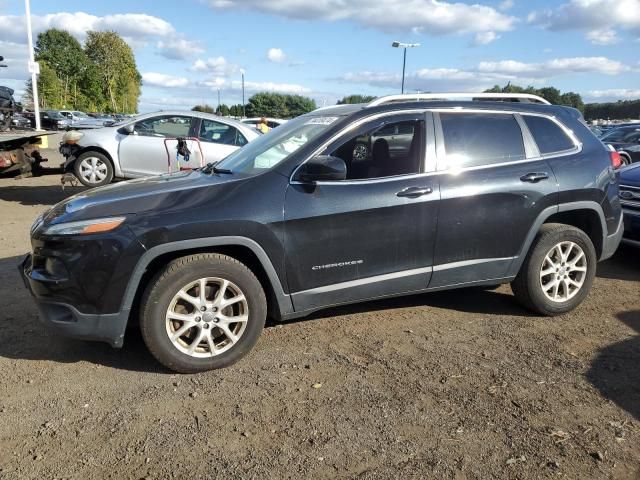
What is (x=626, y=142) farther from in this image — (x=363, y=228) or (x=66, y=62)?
(x=66, y=62)

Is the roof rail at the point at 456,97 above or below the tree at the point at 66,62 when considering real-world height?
below

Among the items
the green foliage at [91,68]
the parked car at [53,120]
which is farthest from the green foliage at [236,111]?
the parked car at [53,120]

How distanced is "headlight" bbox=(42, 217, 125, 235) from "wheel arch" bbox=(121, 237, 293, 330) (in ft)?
0.92

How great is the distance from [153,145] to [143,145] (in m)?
0.20

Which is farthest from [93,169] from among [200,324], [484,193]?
[484,193]

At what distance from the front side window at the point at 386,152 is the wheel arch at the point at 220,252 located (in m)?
0.94

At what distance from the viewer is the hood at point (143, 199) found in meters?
3.53

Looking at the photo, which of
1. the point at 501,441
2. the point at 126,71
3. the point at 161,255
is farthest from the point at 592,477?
the point at 126,71

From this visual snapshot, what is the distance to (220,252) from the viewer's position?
372cm

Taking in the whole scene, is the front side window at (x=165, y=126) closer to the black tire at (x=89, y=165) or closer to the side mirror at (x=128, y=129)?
the side mirror at (x=128, y=129)

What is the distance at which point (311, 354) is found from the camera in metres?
3.95

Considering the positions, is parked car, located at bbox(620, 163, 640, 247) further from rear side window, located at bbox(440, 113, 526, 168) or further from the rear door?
rear side window, located at bbox(440, 113, 526, 168)

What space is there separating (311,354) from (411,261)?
3.30 ft

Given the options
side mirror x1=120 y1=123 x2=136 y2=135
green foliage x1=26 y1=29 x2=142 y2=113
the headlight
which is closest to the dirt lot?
the headlight
